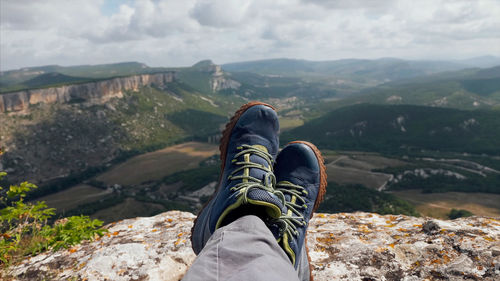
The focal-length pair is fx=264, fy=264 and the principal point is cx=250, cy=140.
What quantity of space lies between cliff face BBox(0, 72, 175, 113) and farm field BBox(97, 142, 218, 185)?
2025 inches

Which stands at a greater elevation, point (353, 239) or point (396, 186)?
Answer: point (353, 239)

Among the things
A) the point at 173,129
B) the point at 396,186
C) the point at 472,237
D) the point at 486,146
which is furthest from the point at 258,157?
the point at 173,129

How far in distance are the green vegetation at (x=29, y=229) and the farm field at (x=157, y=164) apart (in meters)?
99.5

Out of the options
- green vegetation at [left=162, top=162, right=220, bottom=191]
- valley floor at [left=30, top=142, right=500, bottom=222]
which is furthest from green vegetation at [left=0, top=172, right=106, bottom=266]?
green vegetation at [left=162, top=162, right=220, bottom=191]

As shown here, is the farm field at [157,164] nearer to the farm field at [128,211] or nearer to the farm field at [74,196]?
the farm field at [74,196]

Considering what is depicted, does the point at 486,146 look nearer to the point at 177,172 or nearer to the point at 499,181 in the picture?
the point at 499,181

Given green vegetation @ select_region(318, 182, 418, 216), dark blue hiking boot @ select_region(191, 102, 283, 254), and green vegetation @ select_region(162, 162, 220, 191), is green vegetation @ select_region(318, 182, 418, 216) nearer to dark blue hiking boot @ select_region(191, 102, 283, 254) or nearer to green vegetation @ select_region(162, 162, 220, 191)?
green vegetation @ select_region(162, 162, 220, 191)

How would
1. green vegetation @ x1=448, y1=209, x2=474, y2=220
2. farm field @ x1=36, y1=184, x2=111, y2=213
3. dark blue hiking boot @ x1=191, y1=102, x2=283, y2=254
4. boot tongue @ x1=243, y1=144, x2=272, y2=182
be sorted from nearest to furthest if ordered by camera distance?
dark blue hiking boot @ x1=191, y1=102, x2=283, y2=254 < boot tongue @ x1=243, y1=144, x2=272, y2=182 < green vegetation @ x1=448, y1=209, x2=474, y2=220 < farm field @ x1=36, y1=184, x2=111, y2=213

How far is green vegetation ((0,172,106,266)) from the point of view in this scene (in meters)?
3.46

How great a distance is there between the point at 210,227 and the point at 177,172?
10393 cm

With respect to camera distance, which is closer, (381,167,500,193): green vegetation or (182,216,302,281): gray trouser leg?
(182,216,302,281): gray trouser leg

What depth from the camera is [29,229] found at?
4156 mm

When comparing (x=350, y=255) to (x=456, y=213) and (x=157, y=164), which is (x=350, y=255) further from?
(x=157, y=164)

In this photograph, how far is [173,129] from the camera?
164125 millimetres
